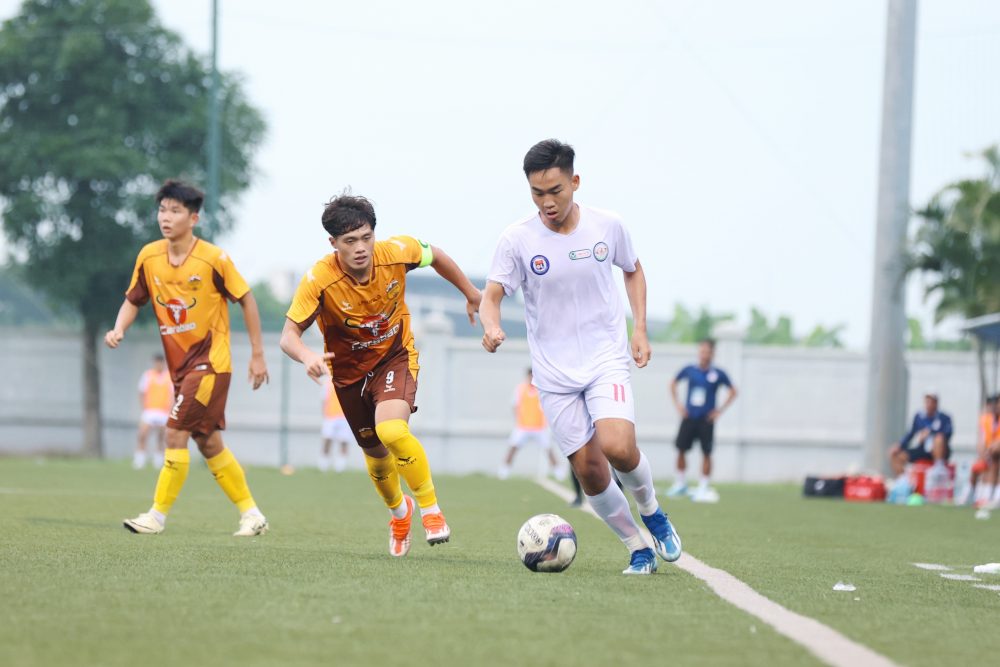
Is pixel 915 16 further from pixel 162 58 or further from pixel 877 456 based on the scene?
pixel 162 58

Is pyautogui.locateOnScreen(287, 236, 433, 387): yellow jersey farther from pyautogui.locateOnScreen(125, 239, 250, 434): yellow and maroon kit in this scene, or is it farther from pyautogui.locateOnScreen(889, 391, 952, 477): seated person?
pyautogui.locateOnScreen(889, 391, 952, 477): seated person

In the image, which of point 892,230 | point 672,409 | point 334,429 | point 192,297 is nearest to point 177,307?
point 192,297

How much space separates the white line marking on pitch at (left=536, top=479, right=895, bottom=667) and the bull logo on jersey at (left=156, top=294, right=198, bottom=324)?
3.67 m

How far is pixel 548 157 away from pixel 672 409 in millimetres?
23067

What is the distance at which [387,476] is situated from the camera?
8742 mm

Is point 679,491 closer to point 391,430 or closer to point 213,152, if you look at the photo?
point 213,152

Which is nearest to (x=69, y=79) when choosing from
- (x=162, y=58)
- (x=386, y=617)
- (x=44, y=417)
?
(x=162, y=58)

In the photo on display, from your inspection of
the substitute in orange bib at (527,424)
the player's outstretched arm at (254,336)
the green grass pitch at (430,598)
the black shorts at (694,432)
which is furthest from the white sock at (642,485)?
the substitute in orange bib at (527,424)

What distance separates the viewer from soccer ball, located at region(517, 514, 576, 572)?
754cm

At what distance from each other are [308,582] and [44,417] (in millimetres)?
26568

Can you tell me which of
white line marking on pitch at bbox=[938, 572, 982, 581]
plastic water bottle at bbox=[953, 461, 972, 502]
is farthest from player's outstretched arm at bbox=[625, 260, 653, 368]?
plastic water bottle at bbox=[953, 461, 972, 502]

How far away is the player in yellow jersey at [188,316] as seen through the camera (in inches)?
381

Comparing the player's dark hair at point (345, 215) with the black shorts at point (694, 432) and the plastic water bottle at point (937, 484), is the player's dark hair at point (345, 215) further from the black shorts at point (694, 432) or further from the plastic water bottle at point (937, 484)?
the plastic water bottle at point (937, 484)

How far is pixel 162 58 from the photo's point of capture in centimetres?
3192
